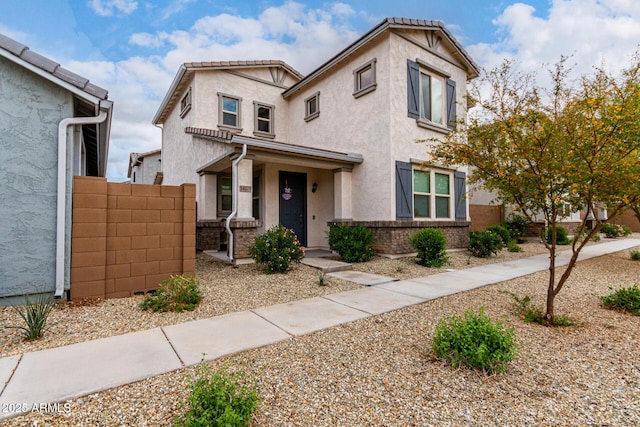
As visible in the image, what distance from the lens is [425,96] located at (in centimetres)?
1039

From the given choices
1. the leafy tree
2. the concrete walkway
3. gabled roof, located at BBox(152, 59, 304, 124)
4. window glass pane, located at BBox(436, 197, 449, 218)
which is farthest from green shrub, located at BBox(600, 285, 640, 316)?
gabled roof, located at BBox(152, 59, 304, 124)

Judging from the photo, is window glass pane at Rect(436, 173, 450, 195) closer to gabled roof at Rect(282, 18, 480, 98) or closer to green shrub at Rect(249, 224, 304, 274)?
gabled roof at Rect(282, 18, 480, 98)

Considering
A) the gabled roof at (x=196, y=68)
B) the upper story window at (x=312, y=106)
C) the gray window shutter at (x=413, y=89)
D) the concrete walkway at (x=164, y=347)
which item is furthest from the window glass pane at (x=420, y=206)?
the gabled roof at (x=196, y=68)

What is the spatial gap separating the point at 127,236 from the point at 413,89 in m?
8.97

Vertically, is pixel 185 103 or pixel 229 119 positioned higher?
pixel 185 103

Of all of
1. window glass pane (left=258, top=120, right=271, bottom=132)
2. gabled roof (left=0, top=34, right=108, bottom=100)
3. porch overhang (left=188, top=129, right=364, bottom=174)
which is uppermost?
window glass pane (left=258, top=120, right=271, bottom=132)

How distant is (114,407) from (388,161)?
27.6 feet

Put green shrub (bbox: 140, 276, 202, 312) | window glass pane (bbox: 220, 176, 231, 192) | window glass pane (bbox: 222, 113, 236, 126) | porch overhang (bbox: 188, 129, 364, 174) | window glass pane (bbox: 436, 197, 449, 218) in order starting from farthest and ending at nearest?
window glass pane (bbox: 222, 113, 236, 126) < window glass pane (bbox: 220, 176, 231, 192) < window glass pane (bbox: 436, 197, 449, 218) < porch overhang (bbox: 188, 129, 364, 174) < green shrub (bbox: 140, 276, 202, 312)

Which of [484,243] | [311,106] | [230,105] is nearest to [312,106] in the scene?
[311,106]

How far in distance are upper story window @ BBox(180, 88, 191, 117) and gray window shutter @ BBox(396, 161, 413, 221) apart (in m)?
8.48

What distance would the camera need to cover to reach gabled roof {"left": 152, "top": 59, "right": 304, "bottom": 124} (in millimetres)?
11394

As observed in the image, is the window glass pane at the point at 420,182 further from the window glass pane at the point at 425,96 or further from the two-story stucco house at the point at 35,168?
the two-story stucco house at the point at 35,168

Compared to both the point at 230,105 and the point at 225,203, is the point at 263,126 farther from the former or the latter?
the point at 225,203

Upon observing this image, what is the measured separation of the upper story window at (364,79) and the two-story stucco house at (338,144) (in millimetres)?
36
